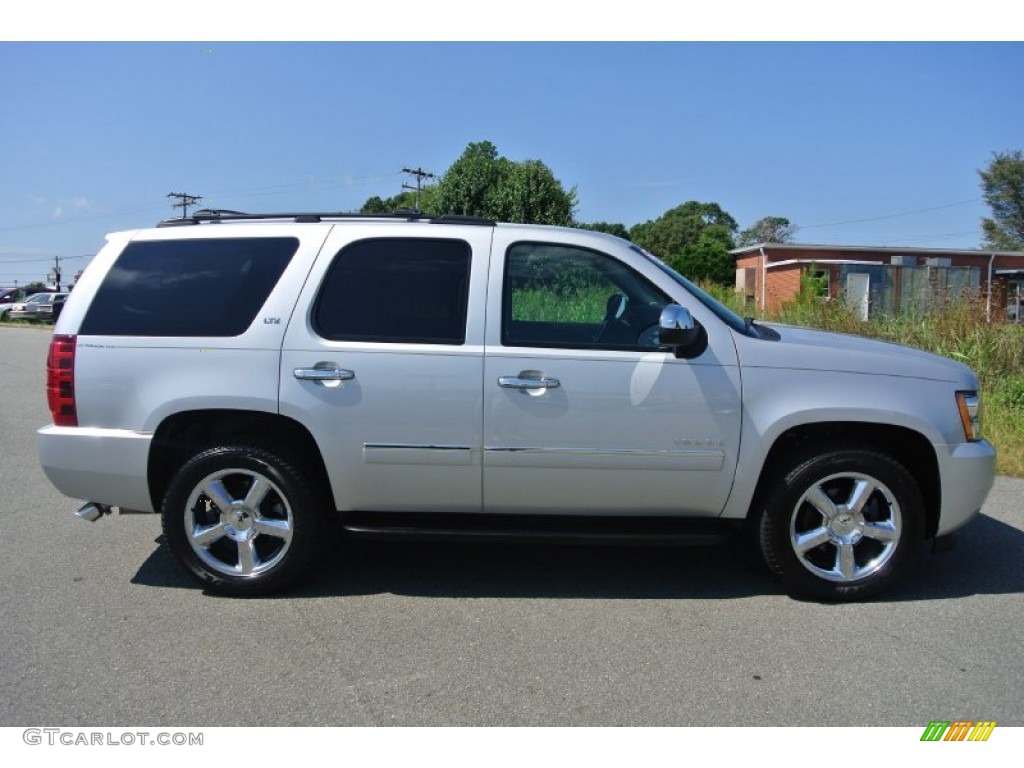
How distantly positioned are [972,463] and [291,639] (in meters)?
3.50

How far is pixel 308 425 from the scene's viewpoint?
437cm

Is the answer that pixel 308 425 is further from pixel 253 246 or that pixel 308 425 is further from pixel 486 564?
pixel 486 564

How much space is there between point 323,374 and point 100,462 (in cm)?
127

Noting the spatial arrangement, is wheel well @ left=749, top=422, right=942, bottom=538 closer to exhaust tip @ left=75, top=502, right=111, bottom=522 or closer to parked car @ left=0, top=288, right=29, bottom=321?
exhaust tip @ left=75, top=502, right=111, bottom=522

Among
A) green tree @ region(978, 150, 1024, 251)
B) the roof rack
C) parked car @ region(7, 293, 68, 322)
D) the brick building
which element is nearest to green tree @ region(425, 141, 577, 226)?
the brick building

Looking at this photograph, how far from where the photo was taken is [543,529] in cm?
444

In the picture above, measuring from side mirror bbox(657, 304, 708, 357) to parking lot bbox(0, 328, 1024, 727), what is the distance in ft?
4.38

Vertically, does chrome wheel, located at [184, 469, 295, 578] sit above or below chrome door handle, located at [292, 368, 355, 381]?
below

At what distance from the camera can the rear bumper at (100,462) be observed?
442cm

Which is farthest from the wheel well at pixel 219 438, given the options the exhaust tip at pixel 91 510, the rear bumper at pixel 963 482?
the rear bumper at pixel 963 482

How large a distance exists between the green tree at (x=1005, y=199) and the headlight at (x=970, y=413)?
65654 millimetres

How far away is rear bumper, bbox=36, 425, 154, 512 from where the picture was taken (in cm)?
442

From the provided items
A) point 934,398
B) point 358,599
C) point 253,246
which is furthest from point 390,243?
point 934,398

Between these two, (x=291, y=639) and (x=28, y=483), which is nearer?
(x=291, y=639)
